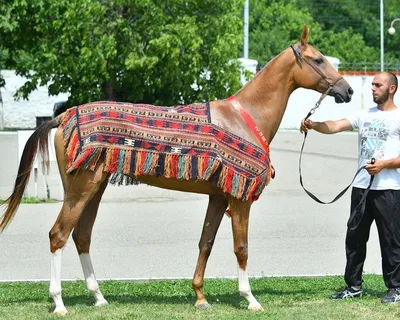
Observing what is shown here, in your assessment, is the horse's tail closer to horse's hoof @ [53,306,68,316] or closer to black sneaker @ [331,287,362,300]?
horse's hoof @ [53,306,68,316]

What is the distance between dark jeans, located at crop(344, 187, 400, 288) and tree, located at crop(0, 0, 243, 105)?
720 inches

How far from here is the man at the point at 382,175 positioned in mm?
7227

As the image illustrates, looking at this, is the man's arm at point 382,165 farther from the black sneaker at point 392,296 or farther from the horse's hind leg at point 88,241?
the horse's hind leg at point 88,241

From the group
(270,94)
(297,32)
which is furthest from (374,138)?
(297,32)

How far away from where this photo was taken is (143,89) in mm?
27531

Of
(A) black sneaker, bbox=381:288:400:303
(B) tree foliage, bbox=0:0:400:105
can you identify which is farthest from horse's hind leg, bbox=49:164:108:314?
(B) tree foliage, bbox=0:0:400:105

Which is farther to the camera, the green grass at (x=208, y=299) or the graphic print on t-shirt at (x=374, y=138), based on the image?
the graphic print on t-shirt at (x=374, y=138)

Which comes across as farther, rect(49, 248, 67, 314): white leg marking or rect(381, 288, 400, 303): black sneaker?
rect(381, 288, 400, 303): black sneaker

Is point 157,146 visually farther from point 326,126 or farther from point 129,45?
point 129,45

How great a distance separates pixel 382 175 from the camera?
7.27 meters

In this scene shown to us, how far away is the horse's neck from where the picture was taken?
7.34 m

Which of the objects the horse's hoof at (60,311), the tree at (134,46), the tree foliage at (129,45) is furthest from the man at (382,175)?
the tree at (134,46)

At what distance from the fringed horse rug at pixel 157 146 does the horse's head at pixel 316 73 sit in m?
0.81

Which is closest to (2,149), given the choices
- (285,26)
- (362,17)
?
(285,26)
